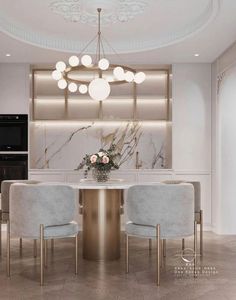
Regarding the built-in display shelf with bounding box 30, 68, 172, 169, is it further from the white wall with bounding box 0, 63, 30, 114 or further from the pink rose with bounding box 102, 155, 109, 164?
the pink rose with bounding box 102, 155, 109, 164

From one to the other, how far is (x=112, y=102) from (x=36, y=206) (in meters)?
3.81

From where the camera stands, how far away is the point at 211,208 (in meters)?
7.17

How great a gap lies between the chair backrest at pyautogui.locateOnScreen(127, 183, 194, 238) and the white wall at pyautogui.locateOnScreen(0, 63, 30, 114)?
3607 millimetres

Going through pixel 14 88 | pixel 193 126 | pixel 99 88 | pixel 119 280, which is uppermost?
pixel 14 88

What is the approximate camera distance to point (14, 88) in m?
7.16

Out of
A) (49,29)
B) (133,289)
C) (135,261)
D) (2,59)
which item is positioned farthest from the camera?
(2,59)

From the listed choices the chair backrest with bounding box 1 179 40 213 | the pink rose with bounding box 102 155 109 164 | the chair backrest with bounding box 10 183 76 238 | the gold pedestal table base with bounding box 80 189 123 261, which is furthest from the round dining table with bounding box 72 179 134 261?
the chair backrest with bounding box 1 179 40 213

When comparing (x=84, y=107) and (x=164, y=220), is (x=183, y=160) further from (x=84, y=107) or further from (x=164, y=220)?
(x=164, y=220)

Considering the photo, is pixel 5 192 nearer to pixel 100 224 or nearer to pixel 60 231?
pixel 100 224

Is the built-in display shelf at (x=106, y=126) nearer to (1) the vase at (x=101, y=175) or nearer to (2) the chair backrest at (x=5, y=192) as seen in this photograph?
(2) the chair backrest at (x=5, y=192)

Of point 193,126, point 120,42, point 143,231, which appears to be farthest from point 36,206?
A: point 193,126

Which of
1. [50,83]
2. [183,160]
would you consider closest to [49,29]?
[50,83]

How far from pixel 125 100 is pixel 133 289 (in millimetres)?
4247

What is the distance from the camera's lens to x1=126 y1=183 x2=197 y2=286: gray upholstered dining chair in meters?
4.05
